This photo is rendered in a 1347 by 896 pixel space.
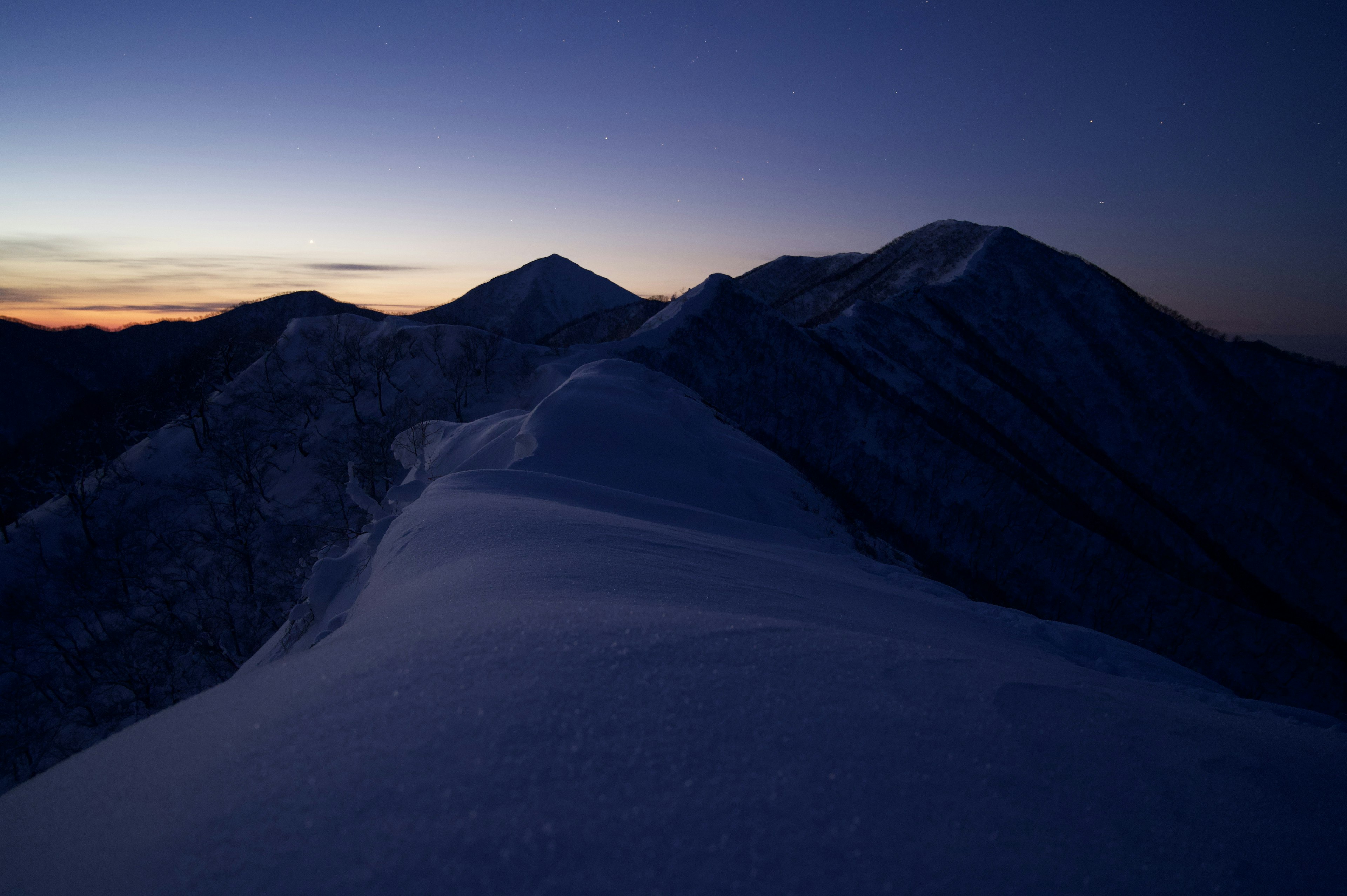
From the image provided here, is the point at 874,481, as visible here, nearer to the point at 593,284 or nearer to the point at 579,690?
the point at 579,690

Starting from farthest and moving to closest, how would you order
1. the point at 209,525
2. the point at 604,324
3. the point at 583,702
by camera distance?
the point at 604,324 < the point at 209,525 < the point at 583,702

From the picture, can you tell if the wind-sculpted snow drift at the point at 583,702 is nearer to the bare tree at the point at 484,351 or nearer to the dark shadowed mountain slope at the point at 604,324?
the bare tree at the point at 484,351

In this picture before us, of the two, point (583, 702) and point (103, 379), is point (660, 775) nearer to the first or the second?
point (583, 702)

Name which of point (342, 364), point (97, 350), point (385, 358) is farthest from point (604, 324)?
point (97, 350)

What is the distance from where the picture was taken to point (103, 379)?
101 m

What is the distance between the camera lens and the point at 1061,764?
2.57 meters

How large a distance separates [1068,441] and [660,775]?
64.1 m

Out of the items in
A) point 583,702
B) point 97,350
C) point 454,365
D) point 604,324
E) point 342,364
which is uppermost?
point 604,324

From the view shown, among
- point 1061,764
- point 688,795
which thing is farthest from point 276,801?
point 1061,764

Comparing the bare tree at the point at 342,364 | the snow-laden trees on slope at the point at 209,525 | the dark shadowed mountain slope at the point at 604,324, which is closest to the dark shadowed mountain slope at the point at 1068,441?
the snow-laden trees on slope at the point at 209,525

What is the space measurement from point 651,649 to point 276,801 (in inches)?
71.1

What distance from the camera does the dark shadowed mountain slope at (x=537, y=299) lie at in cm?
13788

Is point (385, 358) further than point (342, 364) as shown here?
Yes

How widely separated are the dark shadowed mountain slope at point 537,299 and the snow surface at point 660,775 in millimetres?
134751
